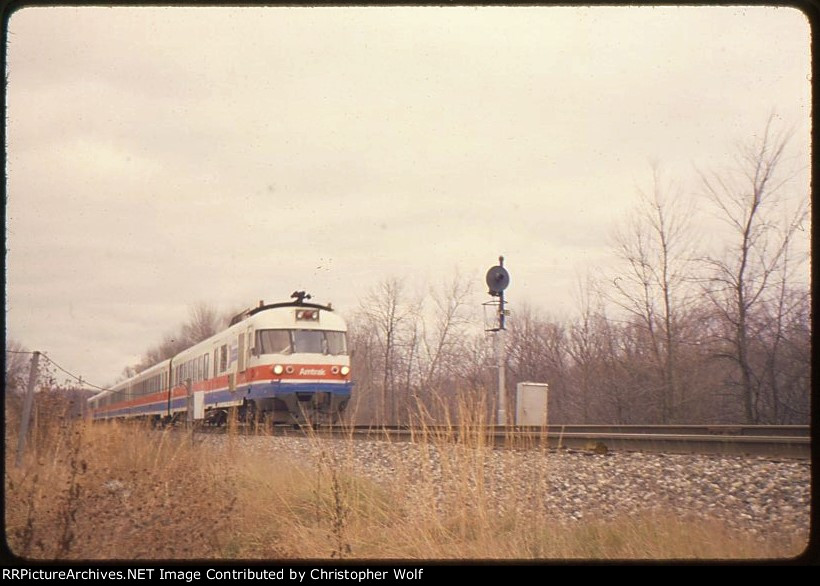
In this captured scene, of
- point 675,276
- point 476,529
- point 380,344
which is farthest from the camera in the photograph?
point 380,344

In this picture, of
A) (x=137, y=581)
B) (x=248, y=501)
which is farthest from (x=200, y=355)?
(x=137, y=581)

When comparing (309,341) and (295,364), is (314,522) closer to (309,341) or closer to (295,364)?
(295,364)

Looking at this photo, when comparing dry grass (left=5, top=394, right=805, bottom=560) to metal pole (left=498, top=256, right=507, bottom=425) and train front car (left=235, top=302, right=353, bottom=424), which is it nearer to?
metal pole (left=498, top=256, right=507, bottom=425)

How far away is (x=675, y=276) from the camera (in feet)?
51.0

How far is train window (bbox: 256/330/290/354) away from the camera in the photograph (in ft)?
53.9

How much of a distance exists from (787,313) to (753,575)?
803cm

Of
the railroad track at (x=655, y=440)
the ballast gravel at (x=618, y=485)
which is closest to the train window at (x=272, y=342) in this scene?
the railroad track at (x=655, y=440)

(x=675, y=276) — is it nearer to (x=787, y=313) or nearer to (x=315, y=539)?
(x=787, y=313)

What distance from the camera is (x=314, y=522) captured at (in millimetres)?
6844

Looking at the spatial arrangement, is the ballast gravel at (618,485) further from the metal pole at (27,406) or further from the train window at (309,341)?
the train window at (309,341)

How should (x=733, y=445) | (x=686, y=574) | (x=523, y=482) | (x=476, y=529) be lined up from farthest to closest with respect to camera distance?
1. (x=733, y=445)
2. (x=523, y=482)
3. (x=476, y=529)
4. (x=686, y=574)

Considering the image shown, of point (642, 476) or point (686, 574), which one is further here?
point (642, 476)

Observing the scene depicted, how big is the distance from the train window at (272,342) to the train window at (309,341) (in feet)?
0.74

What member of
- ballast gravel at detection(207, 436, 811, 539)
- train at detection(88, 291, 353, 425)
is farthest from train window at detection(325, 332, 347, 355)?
ballast gravel at detection(207, 436, 811, 539)
